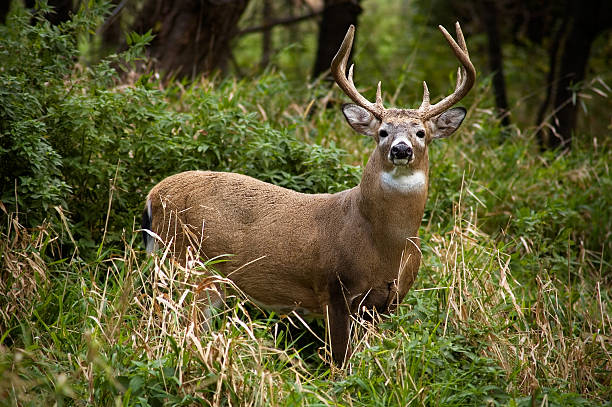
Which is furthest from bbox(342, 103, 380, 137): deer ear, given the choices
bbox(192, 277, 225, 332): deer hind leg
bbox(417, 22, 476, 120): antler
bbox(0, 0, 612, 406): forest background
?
bbox(192, 277, 225, 332): deer hind leg

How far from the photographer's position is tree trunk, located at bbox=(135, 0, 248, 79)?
753 centimetres

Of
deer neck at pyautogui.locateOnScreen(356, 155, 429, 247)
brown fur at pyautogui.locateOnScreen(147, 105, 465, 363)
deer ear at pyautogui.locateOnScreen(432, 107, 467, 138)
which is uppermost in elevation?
deer ear at pyautogui.locateOnScreen(432, 107, 467, 138)

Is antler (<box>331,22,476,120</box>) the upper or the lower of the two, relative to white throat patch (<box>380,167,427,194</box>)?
upper

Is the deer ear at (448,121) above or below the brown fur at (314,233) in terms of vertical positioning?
above

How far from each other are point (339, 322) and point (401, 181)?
89 cm

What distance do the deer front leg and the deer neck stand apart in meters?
0.39

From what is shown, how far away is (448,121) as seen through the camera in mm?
4605

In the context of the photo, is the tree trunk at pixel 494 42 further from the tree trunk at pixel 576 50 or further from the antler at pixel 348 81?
the antler at pixel 348 81

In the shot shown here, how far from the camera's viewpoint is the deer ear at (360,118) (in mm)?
4594

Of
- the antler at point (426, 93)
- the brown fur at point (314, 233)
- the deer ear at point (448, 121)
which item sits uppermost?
the antler at point (426, 93)

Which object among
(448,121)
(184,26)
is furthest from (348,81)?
(184,26)

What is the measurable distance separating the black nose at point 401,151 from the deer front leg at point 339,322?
32.0 inches

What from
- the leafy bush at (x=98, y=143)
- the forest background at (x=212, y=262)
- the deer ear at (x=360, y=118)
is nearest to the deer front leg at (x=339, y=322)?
the forest background at (x=212, y=262)

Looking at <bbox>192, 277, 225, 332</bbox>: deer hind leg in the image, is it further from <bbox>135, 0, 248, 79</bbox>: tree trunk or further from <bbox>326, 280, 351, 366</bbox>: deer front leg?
<bbox>135, 0, 248, 79</bbox>: tree trunk
